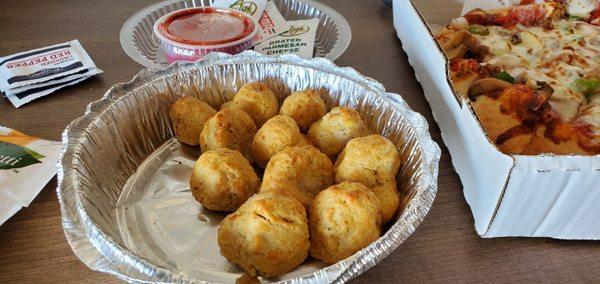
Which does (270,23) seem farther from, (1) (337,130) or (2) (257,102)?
(1) (337,130)

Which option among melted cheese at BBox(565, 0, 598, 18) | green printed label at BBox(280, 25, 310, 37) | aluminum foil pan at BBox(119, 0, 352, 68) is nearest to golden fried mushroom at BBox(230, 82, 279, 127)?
aluminum foil pan at BBox(119, 0, 352, 68)

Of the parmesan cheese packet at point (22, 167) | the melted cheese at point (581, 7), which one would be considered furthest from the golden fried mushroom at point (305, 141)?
the melted cheese at point (581, 7)

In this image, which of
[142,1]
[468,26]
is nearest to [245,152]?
[468,26]

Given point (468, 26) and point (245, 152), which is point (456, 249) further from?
point (468, 26)

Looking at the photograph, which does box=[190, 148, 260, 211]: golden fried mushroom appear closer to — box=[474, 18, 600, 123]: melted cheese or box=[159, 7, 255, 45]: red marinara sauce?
box=[159, 7, 255, 45]: red marinara sauce

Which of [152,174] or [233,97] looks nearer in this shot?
[152,174]

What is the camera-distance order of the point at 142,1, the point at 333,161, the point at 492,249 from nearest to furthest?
the point at 492,249 → the point at 333,161 → the point at 142,1
